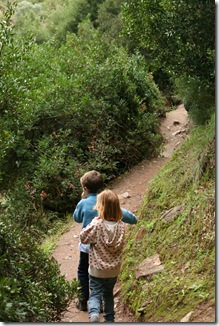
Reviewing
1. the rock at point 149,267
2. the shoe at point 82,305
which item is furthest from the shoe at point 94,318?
the rock at point 149,267

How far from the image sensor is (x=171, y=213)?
6113 millimetres

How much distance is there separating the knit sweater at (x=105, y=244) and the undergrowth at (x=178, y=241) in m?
0.66

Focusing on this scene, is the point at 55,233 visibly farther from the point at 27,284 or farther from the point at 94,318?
the point at 27,284

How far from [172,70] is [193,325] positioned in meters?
4.56

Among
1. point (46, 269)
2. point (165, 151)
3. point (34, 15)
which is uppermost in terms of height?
point (34, 15)

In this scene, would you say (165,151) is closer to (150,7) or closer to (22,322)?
(150,7)

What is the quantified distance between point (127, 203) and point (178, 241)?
3897 millimetres

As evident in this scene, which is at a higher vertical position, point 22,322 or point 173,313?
point 22,322

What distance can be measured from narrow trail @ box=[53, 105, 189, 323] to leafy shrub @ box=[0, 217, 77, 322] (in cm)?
47

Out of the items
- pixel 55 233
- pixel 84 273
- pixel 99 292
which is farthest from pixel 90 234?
pixel 55 233

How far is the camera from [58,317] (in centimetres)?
419

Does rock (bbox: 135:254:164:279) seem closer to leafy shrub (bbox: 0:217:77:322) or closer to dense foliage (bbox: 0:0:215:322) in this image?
dense foliage (bbox: 0:0:215:322)

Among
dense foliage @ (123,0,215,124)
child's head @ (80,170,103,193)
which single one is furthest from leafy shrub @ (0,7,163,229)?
child's head @ (80,170,103,193)

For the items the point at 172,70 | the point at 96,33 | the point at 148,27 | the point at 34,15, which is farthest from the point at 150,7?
the point at 34,15
